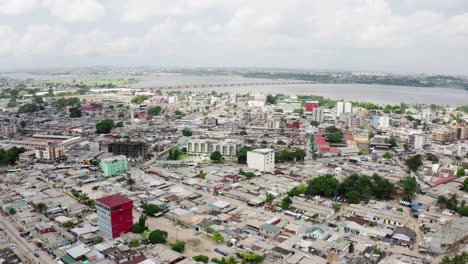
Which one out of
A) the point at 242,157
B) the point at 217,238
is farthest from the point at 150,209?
the point at 242,157

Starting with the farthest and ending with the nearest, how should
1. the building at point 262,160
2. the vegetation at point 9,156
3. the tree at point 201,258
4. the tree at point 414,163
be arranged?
the vegetation at point 9,156
the tree at point 414,163
the building at point 262,160
the tree at point 201,258

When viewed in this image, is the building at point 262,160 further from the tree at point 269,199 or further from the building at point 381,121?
the building at point 381,121

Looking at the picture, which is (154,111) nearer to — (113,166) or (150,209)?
(113,166)

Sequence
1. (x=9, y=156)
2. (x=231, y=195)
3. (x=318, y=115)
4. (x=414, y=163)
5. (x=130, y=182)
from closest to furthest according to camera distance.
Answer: (x=231, y=195)
(x=130, y=182)
(x=414, y=163)
(x=9, y=156)
(x=318, y=115)

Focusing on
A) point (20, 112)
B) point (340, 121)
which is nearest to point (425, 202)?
point (340, 121)

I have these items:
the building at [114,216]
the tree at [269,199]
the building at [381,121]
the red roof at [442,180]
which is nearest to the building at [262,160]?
the tree at [269,199]

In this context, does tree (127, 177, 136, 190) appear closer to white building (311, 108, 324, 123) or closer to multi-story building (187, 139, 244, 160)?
multi-story building (187, 139, 244, 160)
